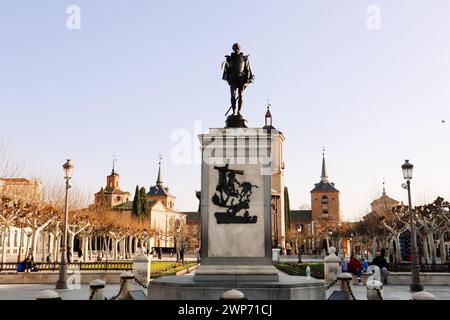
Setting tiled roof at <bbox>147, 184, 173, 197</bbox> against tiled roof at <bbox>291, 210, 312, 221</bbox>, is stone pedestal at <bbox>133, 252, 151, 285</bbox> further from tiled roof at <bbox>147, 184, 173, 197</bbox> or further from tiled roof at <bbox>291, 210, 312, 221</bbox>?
tiled roof at <bbox>147, 184, 173, 197</bbox>

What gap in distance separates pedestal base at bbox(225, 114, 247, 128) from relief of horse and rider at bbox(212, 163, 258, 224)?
151cm

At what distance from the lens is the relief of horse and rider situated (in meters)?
12.5

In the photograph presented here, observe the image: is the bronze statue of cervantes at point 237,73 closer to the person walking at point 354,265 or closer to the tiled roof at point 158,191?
the person walking at point 354,265

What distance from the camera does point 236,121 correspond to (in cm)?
1366

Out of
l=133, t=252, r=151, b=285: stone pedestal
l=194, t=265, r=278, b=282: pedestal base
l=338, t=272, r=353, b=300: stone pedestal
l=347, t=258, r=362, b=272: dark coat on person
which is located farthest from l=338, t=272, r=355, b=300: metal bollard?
l=133, t=252, r=151, b=285: stone pedestal

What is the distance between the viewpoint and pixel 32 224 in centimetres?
3030

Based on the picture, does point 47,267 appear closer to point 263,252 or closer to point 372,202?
point 263,252

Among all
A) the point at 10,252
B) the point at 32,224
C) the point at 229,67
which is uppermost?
the point at 229,67

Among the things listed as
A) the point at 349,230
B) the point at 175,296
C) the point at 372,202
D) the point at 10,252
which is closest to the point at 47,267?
the point at 175,296

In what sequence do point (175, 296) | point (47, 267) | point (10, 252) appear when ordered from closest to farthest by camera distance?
point (175, 296) < point (47, 267) < point (10, 252)

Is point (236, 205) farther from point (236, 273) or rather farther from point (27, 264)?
point (27, 264)
